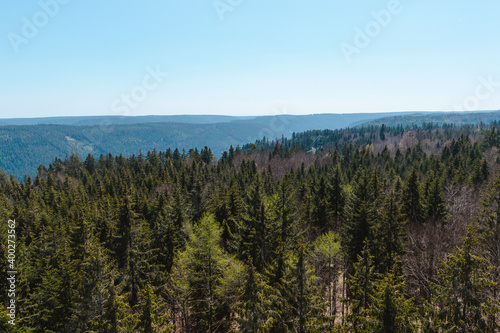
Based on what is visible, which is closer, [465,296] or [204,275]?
[465,296]

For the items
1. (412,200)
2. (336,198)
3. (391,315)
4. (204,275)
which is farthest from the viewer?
(336,198)

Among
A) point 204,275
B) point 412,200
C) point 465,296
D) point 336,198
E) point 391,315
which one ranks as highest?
point 465,296

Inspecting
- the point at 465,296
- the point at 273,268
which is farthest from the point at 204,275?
the point at 465,296

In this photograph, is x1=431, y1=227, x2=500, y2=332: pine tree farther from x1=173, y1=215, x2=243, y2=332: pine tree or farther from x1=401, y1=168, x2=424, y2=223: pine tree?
x1=401, y1=168, x2=424, y2=223: pine tree

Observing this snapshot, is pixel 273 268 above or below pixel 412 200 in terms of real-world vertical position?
above

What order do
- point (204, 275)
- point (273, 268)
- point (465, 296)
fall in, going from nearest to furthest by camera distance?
point (465, 296) < point (273, 268) < point (204, 275)

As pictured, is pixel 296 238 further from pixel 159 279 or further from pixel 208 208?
pixel 208 208

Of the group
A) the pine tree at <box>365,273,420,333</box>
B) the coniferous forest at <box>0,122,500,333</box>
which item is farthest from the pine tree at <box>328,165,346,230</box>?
the pine tree at <box>365,273,420,333</box>

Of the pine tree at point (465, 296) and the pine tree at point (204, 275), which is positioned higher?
the pine tree at point (465, 296)

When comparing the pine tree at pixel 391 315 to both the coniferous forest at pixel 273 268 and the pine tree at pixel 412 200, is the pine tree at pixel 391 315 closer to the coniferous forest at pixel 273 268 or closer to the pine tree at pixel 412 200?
the coniferous forest at pixel 273 268

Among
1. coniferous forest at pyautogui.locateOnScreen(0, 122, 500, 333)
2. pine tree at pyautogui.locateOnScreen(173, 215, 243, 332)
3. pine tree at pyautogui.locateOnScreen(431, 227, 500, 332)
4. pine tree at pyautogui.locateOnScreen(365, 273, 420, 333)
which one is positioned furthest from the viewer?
pine tree at pyautogui.locateOnScreen(173, 215, 243, 332)

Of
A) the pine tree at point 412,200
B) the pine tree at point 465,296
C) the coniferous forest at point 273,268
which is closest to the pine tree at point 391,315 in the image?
the coniferous forest at point 273,268

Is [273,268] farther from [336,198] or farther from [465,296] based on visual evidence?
[336,198]

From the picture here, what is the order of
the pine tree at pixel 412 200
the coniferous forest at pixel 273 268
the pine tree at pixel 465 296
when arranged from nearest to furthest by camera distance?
the pine tree at pixel 465 296 → the coniferous forest at pixel 273 268 → the pine tree at pixel 412 200
